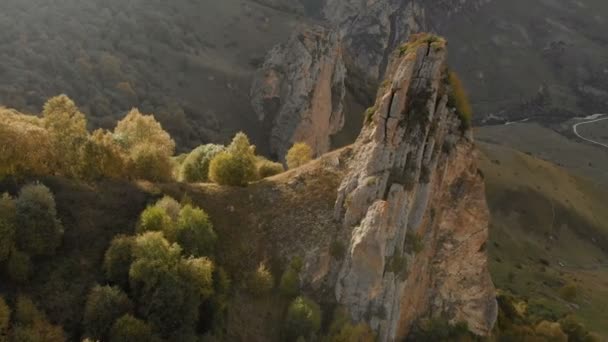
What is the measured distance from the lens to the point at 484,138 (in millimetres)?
184750

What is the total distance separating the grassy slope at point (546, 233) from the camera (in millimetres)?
74625

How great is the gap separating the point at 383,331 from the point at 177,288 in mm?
15217

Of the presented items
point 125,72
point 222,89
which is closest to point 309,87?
point 222,89

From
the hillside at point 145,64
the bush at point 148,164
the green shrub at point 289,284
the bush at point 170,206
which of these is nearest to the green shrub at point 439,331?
the green shrub at point 289,284

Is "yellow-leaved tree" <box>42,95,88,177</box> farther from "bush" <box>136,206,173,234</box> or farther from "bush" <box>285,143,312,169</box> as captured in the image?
"bush" <box>285,143,312,169</box>

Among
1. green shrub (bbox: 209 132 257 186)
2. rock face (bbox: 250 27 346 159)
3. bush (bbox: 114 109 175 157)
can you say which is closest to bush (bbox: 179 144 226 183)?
bush (bbox: 114 109 175 157)

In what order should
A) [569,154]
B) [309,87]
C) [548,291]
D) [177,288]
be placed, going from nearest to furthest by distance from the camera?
[177,288] → [548,291] → [309,87] → [569,154]

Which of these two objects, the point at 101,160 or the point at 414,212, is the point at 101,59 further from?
the point at 414,212

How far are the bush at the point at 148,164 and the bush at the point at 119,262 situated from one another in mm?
9445

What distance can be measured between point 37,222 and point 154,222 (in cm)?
698

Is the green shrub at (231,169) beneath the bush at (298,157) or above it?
beneath

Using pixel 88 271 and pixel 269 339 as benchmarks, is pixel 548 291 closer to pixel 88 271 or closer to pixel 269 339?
pixel 269 339

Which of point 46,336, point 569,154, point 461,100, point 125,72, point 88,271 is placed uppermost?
point 569,154

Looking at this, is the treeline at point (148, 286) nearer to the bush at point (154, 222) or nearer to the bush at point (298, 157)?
the bush at point (154, 222)
